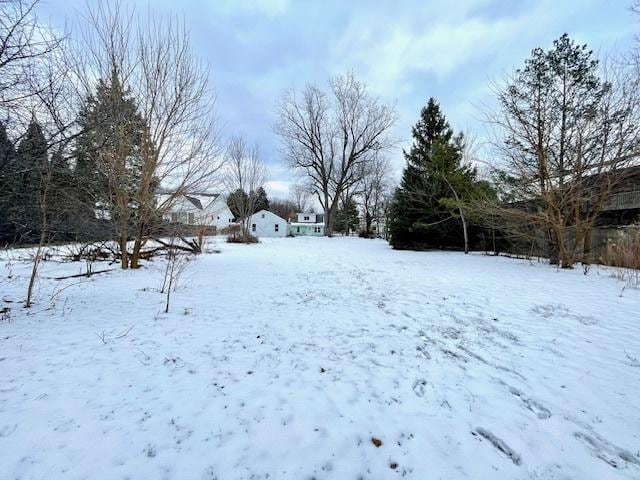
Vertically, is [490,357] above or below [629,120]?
below

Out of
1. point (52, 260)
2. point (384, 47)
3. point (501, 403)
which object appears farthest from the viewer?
point (384, 47)

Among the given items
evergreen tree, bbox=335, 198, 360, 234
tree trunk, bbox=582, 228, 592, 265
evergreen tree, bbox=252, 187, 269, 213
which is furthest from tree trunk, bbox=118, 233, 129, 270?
evergreen tree, bbox=335, 198, 360, 234

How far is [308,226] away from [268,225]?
11.1m

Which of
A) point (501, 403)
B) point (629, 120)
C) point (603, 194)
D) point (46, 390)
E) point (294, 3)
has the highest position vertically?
point (294, 3)

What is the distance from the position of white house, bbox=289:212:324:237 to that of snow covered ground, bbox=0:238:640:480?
43.8m

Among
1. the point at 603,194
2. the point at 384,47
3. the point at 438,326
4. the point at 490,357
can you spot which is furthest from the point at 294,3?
the point at 603,194

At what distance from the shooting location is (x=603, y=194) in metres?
7.95

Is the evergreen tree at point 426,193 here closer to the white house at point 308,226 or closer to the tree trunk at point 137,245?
the tree trunk at point 137,245

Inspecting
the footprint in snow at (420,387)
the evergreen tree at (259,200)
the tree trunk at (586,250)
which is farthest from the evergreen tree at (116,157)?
the evergreen tree at (259,200)

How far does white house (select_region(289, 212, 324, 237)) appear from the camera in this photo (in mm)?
49062

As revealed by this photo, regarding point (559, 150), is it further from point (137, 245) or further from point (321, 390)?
point (137, 245)

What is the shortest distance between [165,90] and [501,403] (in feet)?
31.6

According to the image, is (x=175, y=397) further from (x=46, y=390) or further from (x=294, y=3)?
(x=294, y=3)

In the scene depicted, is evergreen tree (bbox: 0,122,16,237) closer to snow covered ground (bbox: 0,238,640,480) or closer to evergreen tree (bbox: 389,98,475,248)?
snow covered ground (bbox: 0,238,640,480)
